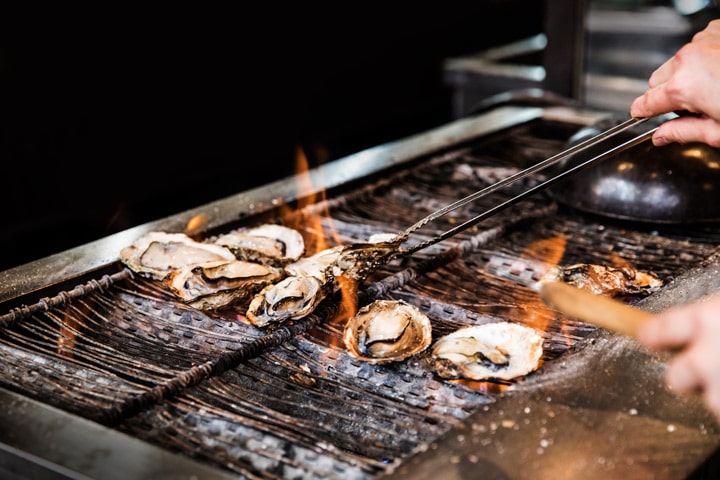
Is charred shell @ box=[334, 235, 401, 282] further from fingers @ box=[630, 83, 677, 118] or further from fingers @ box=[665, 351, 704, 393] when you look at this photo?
fingers @ box=[665, 351, 704, 393]

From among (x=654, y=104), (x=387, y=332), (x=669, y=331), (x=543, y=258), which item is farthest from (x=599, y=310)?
(x=543, y=258)

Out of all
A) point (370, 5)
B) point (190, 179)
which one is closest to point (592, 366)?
point (190, 179)

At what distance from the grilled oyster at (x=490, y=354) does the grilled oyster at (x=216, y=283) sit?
22.5 inches

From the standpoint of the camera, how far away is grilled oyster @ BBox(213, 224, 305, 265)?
242 cm

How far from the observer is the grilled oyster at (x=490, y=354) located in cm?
182

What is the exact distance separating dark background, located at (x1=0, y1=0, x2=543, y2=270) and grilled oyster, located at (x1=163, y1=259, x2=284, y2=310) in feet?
7.04

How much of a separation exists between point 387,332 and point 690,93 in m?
1.01

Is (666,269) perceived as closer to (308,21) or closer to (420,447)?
(420,447)

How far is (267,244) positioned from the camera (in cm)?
250

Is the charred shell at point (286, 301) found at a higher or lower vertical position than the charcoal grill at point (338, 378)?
higher

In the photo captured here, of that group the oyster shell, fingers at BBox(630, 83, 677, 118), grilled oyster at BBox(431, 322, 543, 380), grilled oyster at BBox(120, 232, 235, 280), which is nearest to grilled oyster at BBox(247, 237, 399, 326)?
the oyster shell

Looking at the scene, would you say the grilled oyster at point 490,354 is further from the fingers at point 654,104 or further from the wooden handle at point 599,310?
the fingers at point 654,104

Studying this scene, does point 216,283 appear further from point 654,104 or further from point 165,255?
point 654,104

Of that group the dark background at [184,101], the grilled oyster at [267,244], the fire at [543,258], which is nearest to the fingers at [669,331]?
the fire at [543,258]
